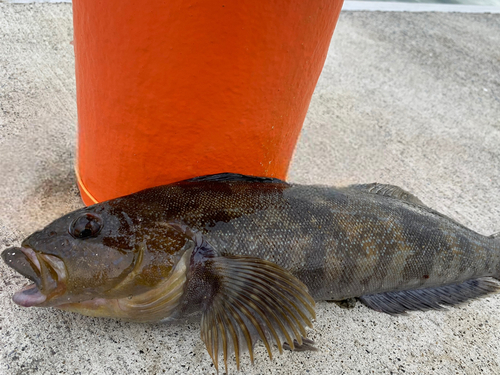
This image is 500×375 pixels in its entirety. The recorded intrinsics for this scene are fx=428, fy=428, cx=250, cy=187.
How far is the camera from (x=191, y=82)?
5.82ft

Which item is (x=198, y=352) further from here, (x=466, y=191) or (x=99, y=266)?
(x=466, y=191)

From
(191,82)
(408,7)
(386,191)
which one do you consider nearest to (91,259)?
(191,82)

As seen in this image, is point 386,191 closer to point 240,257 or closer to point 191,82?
point 240,257

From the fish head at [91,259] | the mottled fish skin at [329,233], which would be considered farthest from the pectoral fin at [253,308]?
the fish head at [91,259]

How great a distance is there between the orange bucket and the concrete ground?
2.24 feet

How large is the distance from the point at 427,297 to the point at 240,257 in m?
1.08

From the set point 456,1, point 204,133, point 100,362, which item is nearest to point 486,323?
point 204,133

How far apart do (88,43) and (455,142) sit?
323 cm

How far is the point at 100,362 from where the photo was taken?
168 centimetres

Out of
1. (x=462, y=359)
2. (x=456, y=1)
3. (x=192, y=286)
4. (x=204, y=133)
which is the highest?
(x=456, y=1)

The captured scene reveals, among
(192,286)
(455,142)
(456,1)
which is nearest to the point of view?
(192,286)

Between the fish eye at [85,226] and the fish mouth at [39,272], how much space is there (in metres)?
0.11

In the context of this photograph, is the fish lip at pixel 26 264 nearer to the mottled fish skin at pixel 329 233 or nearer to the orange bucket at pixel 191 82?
the mottled fish skin at pixel 329 233

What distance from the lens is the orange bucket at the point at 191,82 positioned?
1.65 m
